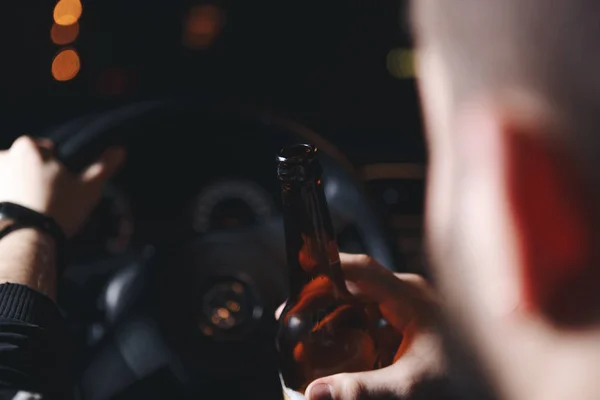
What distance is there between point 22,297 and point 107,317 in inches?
20.7

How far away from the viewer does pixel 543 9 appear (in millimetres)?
389

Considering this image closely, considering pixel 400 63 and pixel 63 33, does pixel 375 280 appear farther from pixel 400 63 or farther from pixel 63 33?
pixel 63 33

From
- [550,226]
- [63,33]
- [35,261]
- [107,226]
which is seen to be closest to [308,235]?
[35,261]

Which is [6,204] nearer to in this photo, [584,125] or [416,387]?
[416,387]

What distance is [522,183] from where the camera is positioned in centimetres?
40

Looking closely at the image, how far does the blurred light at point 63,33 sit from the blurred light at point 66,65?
4 cm

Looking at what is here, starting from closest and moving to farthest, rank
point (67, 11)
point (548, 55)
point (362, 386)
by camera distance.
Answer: point (548, 55) → point (362, 386) → point (67, 11)

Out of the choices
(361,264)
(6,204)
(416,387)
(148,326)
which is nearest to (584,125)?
(416,387)

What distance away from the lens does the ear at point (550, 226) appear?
0.40m

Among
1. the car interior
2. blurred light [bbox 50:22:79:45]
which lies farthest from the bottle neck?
blurred light [bbox 50:22:79:45]

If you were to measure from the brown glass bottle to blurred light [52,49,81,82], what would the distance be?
73.1 inches

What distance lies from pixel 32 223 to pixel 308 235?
381 millimetres

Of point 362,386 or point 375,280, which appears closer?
point 362,386

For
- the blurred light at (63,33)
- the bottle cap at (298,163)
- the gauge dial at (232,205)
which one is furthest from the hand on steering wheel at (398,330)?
the blurred light at (63,33)
